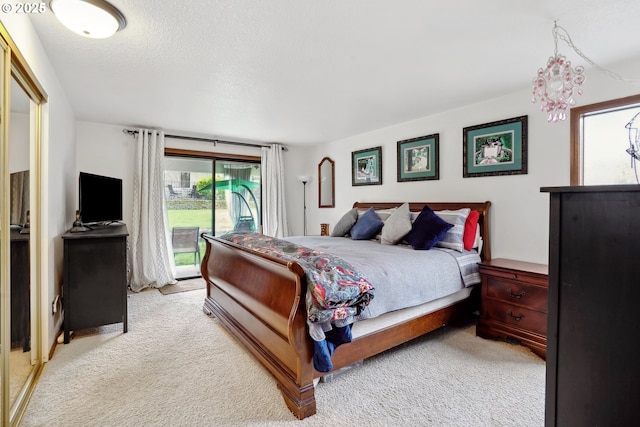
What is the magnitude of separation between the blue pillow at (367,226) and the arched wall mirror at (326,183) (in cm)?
146

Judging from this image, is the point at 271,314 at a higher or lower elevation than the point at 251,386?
higher

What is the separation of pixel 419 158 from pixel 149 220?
378 cm

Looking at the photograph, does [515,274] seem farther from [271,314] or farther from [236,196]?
[236,196]

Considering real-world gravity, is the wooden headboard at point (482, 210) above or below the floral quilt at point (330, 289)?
above

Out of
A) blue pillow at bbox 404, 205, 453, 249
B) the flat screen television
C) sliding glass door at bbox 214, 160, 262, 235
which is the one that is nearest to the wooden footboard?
the flat screen television

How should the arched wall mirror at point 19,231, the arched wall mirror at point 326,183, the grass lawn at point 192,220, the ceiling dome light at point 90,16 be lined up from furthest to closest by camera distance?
the arched wall mirror at point 326,183, the grass lawn at point 192,220, the ceiling dome light at point 90,16, the arched wall mirror at point 19,231

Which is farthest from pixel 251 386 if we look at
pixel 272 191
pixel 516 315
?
pixel 272 191

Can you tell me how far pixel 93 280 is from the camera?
2658mm

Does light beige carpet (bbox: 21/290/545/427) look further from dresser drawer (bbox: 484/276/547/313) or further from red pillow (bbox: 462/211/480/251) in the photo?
red pillow (bbox: 462/211/480/251)

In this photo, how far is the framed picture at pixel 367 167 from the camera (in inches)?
175

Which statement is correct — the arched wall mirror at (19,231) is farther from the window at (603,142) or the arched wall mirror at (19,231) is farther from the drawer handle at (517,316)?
the window at (603,142)

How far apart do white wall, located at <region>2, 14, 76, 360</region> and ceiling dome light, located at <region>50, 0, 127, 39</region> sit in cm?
22

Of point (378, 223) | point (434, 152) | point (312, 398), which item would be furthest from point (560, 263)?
point (434, 152)

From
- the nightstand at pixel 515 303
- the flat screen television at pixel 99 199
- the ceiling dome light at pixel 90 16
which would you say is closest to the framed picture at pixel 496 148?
the nightstand at pixel 515 303
